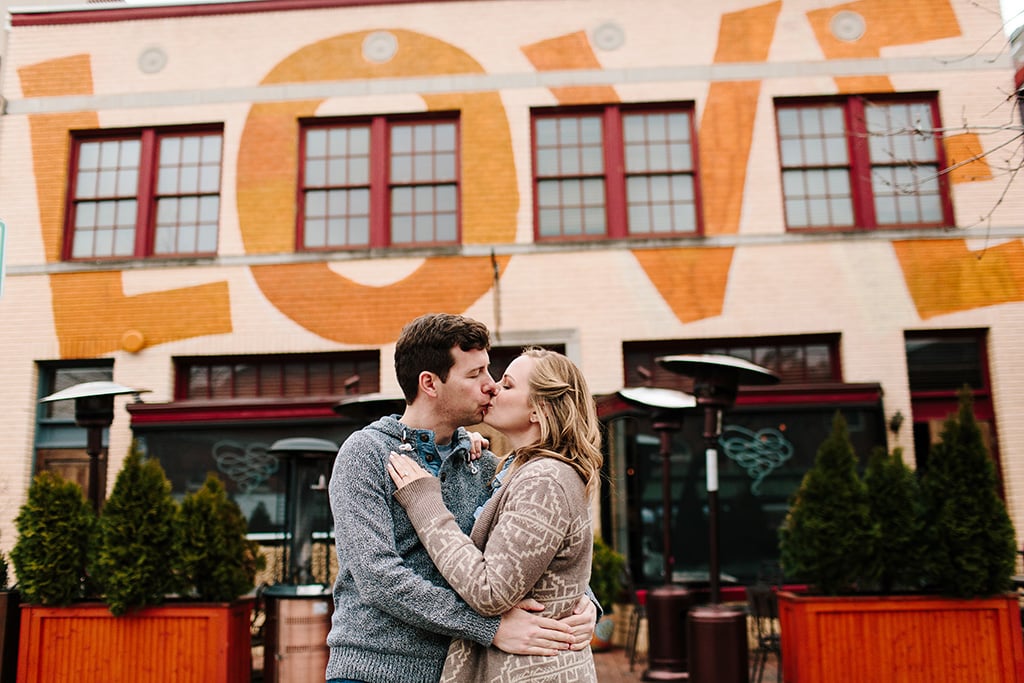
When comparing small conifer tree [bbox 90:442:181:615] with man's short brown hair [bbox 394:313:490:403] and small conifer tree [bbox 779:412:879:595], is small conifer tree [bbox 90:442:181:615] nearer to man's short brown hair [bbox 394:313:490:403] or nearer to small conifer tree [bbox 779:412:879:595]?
small conifer tree [bbox 779:412:879:595]

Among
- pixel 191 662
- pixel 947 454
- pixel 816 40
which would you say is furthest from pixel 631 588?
pixel 816 40

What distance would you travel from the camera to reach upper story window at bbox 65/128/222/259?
43.5 ft

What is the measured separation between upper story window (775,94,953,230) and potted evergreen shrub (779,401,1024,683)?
572cm

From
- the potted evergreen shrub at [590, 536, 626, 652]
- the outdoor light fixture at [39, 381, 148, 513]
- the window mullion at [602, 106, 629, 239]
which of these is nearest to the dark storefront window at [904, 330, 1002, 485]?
the window mullion at [602, 106, 629, 239]

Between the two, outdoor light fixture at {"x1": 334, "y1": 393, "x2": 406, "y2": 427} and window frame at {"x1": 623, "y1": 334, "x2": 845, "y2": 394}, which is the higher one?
window frame at {"x1": 623, "y1": 334, "x2": 845, "y2": 394}

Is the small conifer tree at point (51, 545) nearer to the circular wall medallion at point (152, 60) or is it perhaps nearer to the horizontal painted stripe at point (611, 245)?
the horizontal painted stripe at point (611, 245)

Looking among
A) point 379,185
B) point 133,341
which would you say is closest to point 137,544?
point 133,341

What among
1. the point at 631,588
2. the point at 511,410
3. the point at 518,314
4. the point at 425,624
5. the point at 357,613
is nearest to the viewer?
the point at 425,624

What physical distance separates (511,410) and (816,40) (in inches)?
466

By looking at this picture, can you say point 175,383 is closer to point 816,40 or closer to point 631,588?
point 631,588

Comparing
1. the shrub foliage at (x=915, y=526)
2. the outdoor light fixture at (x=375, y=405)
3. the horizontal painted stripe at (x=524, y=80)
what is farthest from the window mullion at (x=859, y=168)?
the outdoor light fixture at (x=375, y=405)

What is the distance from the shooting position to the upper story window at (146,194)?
13250mm

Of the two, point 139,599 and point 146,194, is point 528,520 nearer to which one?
point 139,599

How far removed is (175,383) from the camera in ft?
41.8
